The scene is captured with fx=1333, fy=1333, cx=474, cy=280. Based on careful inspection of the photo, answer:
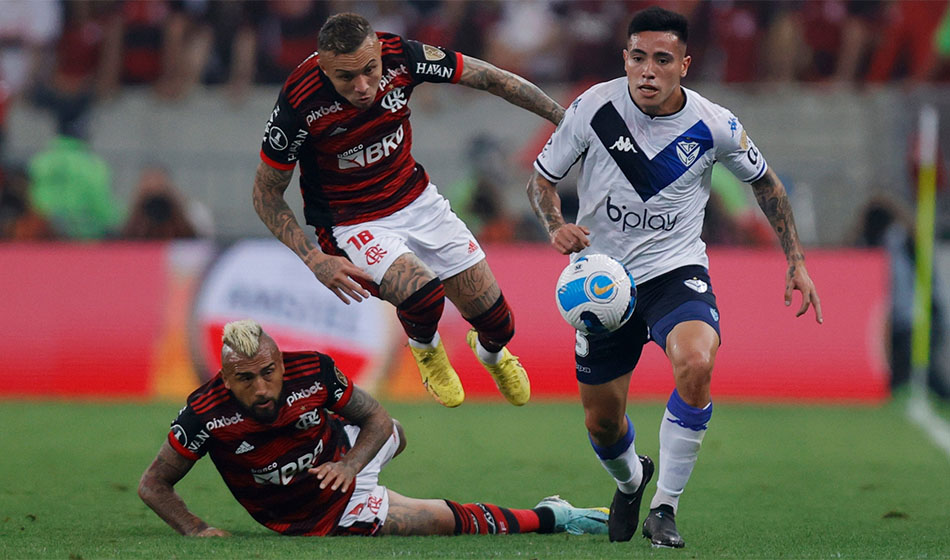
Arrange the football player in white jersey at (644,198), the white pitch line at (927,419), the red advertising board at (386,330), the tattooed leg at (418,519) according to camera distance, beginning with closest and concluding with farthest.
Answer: the football player in white jersey at (644,198) → the tattooed leg at (418,519) → the white pitch line at (927,419) → the red advertising board at (386,330)

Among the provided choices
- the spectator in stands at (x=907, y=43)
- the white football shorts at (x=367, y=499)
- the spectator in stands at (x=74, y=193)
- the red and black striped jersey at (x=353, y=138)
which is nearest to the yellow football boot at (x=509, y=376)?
the white football shorts at (x=367, y=499)

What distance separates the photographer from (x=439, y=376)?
7.83 meters

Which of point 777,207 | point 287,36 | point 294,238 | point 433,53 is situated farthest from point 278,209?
point 287,36

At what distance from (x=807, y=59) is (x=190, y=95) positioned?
300 inches

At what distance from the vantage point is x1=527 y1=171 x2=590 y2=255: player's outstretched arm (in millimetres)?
6508

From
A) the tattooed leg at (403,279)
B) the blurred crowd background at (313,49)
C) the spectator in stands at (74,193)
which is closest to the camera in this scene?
the tattooed leg at (403,279)

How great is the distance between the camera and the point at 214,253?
14.2 meters

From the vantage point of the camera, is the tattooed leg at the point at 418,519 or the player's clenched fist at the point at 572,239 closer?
the player's clenched fist at the point at 572,239

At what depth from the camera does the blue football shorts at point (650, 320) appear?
6.66 metres

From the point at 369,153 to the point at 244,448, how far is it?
180 centimetres

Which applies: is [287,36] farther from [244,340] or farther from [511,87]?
[244,340]

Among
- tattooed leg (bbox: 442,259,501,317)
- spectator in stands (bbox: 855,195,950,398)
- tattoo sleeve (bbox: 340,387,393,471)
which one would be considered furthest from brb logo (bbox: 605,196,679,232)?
spectator in stands (bbox: 855,195,950,398)

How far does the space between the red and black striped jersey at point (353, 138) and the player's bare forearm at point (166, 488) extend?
5.41ft

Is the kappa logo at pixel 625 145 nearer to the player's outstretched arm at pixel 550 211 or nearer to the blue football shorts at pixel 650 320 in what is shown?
the player's outstretched arm at pixel 550 211
